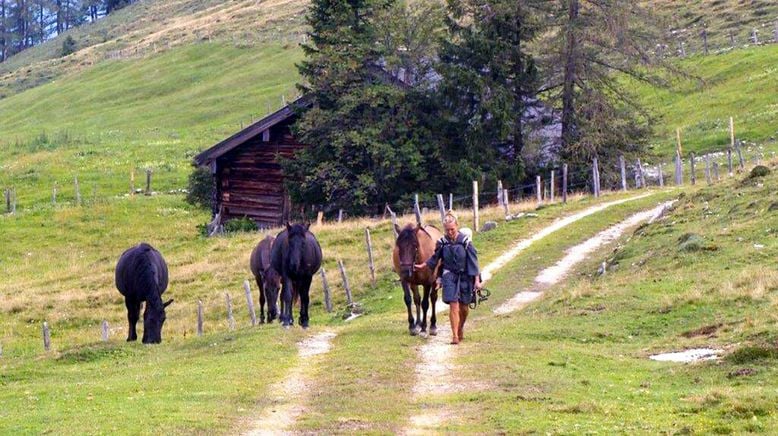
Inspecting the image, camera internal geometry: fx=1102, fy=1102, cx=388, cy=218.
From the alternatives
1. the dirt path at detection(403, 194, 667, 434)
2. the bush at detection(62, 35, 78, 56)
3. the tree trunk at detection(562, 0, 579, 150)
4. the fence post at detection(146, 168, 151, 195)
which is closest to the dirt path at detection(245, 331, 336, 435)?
the dirt path at detection(403, 194, 667, 434)

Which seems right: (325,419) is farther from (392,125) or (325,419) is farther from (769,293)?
(392,125)

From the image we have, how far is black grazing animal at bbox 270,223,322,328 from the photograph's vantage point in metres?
21.5

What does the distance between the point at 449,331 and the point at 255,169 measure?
3276cm

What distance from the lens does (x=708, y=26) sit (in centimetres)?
8519

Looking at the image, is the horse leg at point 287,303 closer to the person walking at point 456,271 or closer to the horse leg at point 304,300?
the horse leg at point 304,300

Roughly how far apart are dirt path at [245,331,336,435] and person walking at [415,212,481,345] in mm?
2238

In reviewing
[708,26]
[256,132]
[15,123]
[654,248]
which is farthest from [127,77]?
[654,248]

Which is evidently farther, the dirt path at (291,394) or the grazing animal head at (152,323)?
the grazing animal head at (152,323)

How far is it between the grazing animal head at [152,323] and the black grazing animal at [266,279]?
3.26 meters

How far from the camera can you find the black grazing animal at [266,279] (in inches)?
1025

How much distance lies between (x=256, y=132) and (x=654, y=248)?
25741mm

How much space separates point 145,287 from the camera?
23.2m

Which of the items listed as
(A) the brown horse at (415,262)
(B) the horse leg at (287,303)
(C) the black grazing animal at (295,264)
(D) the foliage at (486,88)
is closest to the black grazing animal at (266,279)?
(C) the black grazing animal at (295,264)

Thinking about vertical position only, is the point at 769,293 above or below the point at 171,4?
below
